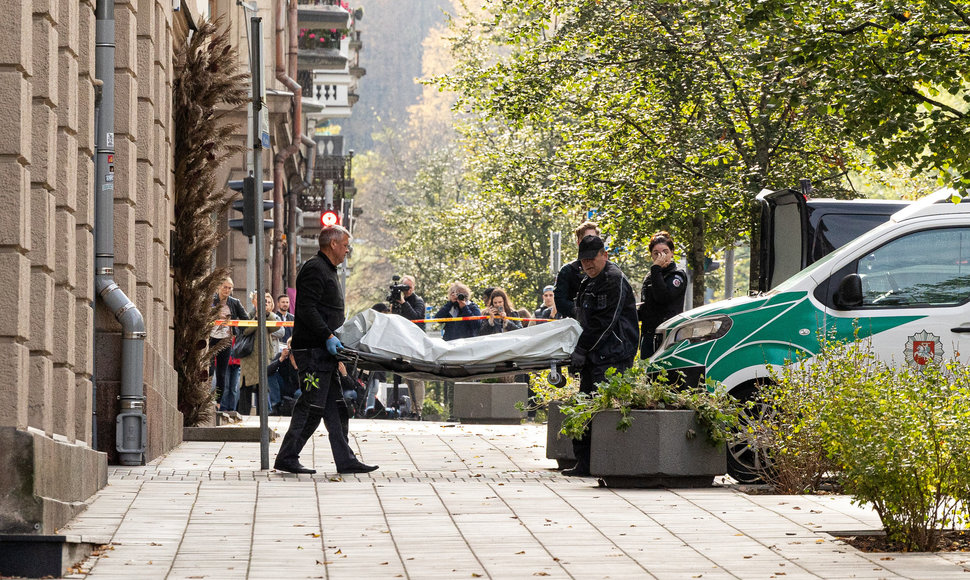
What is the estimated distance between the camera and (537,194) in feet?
84.9

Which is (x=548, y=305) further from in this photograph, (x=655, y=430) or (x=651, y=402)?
(x=655, y=430)

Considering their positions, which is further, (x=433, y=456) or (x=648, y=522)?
(x=433, y=456)

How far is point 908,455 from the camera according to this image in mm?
7500

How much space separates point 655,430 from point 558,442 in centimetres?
184

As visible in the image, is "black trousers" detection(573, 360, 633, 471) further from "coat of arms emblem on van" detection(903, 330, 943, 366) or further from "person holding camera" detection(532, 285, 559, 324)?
"person holding camera" detection(532, 285, 559, 324)

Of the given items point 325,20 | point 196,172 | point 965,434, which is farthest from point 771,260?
point 325,20

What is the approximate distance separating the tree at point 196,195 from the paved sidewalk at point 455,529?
3648 mm

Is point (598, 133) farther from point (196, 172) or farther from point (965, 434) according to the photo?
point (965, 434)

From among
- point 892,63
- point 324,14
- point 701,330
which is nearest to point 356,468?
point 701,330

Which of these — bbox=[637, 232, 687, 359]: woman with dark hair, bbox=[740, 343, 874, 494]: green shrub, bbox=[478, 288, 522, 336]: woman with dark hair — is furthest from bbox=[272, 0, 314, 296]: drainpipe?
bbox=[740, 343, 874, 494]: green shrub

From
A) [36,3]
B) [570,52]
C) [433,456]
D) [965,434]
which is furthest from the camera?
[570,52]

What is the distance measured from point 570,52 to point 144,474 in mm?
13806

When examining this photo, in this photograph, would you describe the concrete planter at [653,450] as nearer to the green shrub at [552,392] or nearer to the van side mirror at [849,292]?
the green shrub at [552,392]

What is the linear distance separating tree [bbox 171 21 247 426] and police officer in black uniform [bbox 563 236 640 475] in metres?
5.21
